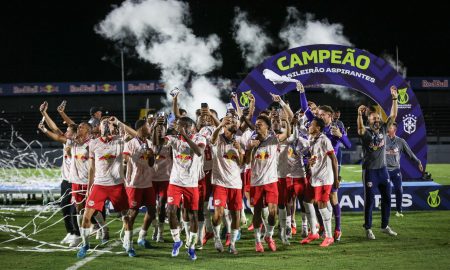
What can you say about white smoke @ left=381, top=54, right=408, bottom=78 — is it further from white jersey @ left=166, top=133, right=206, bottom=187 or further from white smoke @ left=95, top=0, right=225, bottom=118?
white jersey @ left=166, top=133, right=206, bottom=187

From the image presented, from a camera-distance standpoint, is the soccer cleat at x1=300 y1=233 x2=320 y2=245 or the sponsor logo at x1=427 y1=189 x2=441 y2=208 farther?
the sponsor logo at x1=427 y1=189 x2=441 y2=208

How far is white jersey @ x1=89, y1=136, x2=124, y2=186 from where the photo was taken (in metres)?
9.07

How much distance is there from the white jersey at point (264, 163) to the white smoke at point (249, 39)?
25.7 metres

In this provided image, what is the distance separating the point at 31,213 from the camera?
16078mm

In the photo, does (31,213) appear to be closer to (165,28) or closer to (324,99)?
(165,28)

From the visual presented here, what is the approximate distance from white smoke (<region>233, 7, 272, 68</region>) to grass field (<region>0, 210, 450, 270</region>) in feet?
82.9

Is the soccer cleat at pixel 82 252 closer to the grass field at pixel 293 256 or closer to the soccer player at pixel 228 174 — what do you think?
the grass field at pixel 293 256

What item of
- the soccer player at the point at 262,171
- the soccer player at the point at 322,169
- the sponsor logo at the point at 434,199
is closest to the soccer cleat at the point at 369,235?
the soccer player at the point at 322,169

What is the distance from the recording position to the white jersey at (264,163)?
9.41 meters

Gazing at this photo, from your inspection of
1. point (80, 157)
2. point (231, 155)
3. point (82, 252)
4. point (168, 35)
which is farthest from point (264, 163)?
point (168, 35)

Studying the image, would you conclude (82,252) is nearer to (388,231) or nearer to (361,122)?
(361,122)

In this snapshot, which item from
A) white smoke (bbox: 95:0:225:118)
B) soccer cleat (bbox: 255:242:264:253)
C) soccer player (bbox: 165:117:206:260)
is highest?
white smoke (bbox: 95:0:225:118)

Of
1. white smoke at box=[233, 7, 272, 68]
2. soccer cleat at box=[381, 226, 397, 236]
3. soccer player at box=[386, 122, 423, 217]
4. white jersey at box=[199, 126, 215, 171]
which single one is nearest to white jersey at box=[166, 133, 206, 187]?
white jersey at box=[199, 126, 215, 171]

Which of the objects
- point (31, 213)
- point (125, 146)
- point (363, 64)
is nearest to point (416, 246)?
point (125, 146)
